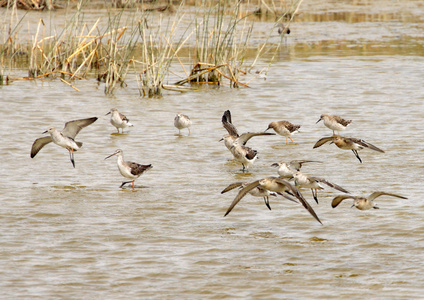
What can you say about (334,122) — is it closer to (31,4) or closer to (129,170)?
(129,170)

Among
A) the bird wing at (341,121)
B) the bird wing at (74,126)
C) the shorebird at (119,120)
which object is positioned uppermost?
the bird wing at (74,126)

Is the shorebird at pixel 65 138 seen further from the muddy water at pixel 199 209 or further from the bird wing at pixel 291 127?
the bird wing at pixel 291 127

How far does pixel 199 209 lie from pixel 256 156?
2518 mm

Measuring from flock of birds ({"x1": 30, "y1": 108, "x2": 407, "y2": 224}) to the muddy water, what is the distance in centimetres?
22

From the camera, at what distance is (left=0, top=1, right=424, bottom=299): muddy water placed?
6680 mm

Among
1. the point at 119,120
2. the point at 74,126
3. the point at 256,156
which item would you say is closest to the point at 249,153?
the point at 256,156

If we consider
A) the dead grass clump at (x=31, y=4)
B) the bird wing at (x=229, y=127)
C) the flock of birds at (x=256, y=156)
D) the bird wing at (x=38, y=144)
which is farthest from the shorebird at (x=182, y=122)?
the dead grass clump at (x=31, y=4)

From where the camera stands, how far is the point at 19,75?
18.5 metres

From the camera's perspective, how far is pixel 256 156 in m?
11.1

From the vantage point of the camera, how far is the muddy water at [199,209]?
668 cm

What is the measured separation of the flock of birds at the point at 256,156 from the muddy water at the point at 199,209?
0.22 meters

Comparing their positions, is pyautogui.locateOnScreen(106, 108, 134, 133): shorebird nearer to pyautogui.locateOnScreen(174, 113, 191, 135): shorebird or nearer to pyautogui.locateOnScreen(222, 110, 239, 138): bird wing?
pyautogui.locateOnScreen(174, 113, 191, 135): shorebird

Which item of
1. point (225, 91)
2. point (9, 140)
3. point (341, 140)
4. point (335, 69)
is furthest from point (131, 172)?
point (335, 69)

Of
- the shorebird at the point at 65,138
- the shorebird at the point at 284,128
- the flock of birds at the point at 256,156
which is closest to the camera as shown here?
the flock of birds at the point at 256,156
